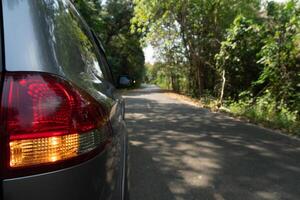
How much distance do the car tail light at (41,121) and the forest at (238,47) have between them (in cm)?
701

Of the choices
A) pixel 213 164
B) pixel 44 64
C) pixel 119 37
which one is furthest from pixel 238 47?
pixel 119 37

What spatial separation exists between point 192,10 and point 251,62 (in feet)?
14.9

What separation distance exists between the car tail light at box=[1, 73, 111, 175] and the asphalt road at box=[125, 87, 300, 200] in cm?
244

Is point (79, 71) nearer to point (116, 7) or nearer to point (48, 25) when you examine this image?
point (48, 25)

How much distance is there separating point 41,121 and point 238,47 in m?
12.5

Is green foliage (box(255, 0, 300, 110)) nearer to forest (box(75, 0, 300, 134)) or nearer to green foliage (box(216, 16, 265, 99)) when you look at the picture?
forest (box(75, 0, 300, 134))

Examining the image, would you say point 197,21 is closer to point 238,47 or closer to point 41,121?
point 238,47

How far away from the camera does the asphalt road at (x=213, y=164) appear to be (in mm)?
3783

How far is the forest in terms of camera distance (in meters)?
9.77

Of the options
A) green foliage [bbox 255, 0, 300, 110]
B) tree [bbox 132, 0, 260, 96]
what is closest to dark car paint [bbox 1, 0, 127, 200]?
green foliage [bbox 255, 0, 300, 110]

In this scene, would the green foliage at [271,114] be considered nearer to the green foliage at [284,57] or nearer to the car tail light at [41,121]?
the green foliage at [284,57]

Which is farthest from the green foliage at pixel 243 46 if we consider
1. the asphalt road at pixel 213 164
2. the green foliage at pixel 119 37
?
the green foliage at pixel 119 37

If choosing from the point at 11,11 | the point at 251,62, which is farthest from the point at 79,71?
the point at 251,62

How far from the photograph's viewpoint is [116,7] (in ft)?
107
